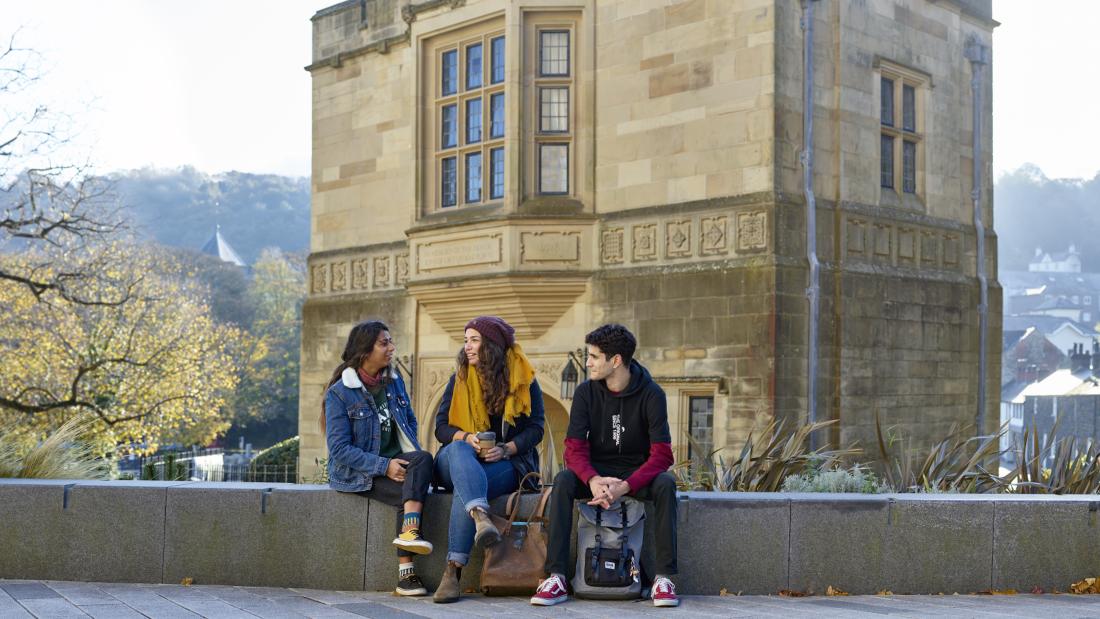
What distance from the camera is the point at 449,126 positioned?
17.4m

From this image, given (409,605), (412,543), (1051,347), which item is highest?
(1051,347)

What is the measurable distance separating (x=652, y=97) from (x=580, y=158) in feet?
4.17

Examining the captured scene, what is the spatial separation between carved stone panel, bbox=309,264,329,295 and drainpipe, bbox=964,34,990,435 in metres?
9.69

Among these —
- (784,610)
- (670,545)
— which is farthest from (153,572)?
(784,610)

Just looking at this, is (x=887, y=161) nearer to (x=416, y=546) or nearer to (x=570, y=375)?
(x=570, y=375)

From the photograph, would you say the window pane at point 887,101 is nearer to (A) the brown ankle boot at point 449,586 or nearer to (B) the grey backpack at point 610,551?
(B) the grey backpack at point 610,551

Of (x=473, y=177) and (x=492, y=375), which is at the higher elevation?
(x=473, y=177)

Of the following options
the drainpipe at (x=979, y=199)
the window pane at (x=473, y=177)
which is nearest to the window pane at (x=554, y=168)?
the window pane at (x=473, y=177)

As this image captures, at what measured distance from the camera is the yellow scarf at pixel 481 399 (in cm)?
715

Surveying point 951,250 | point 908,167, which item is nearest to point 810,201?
point 908,167

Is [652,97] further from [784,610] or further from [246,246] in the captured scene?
[246,246]

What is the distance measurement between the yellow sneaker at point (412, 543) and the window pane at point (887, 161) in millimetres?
10697

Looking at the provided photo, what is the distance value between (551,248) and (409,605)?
940 centimetres

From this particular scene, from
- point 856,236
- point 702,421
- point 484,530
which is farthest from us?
point 856,236
